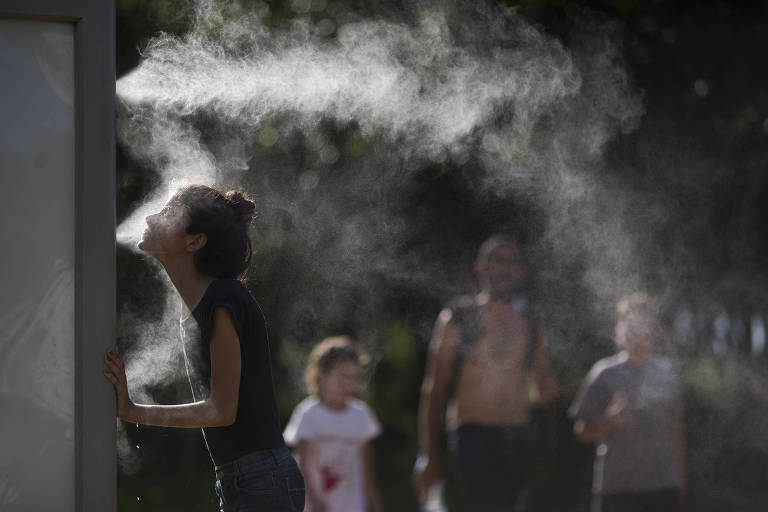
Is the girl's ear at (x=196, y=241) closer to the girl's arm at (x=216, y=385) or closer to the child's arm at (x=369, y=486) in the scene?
the girl's arm at (x=216, y=385)

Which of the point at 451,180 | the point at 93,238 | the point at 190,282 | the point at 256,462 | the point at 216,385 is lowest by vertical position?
the point at 256,462

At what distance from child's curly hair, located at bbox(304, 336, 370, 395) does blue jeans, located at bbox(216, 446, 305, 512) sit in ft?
4.77

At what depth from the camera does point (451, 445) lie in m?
3.44

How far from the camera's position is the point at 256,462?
1758 millimetres

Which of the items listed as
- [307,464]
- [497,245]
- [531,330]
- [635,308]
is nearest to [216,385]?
[307,464]

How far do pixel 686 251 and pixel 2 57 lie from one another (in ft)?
11.9

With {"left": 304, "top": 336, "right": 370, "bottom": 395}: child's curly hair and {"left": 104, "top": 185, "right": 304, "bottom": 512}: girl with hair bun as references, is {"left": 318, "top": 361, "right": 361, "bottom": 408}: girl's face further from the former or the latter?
{"left": 104, "top": 185, "right": 304, "bottom": 512}: girl with hair bun

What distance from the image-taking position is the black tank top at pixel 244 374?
1.78 metres

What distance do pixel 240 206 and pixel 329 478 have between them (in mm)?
1547

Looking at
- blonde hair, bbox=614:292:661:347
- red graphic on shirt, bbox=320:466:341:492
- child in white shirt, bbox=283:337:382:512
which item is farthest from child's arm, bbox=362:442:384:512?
blonde hair, bbox=614:292:661:347

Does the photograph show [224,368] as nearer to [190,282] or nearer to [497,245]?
[190,282]

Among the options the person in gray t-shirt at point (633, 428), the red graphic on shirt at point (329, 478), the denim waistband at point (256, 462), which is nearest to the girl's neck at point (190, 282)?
the denim waistband at point (256, 462)

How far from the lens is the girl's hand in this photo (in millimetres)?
1773

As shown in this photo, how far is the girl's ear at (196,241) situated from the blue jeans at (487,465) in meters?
1.64
